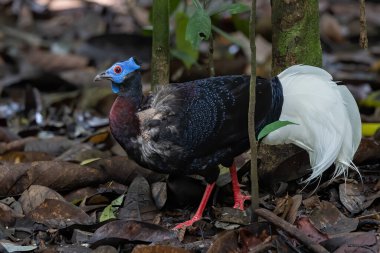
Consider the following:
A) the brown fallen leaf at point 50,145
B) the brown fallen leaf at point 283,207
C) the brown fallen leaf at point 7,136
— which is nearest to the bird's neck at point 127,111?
the brown fallen leaf at point 283,207

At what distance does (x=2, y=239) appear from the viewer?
426 cm

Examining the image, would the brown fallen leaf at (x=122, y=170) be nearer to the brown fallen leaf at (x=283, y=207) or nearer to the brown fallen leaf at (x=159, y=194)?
the brown fallen leaf at (x=159, y=194)

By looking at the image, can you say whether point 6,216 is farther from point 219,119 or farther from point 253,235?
point 253,235

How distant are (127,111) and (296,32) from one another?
115 centimetres

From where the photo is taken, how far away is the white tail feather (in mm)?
4508

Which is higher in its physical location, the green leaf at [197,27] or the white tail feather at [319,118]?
the green leaf at [197,27]

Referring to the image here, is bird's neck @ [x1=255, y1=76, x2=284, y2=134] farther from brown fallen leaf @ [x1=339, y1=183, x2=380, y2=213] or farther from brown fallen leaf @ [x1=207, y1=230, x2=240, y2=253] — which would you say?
brown fallen leaf @ [x1=207, y1=230, x2=240, y2=253]

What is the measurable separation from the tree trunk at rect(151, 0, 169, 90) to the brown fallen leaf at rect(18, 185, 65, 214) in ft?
3.35

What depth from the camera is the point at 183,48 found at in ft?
23.2

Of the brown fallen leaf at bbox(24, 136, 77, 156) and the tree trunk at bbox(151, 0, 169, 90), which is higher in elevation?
the tree trunk at bbox(151, 0, 169, 90)

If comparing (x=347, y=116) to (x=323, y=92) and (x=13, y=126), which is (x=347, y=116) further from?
(x=13, y=126)

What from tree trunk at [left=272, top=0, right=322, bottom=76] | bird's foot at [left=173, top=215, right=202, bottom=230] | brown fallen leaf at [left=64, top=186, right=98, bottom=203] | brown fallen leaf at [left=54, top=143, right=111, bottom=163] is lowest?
bird's foot at [left=173, top=215, right=202, bottom=230]

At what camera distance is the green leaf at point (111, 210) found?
15.0ft

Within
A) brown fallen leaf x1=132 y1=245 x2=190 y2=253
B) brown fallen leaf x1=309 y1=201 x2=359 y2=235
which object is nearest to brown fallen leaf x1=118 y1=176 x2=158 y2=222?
brown fallen leaf x1=132 y1=245 x2=190 y2=253
